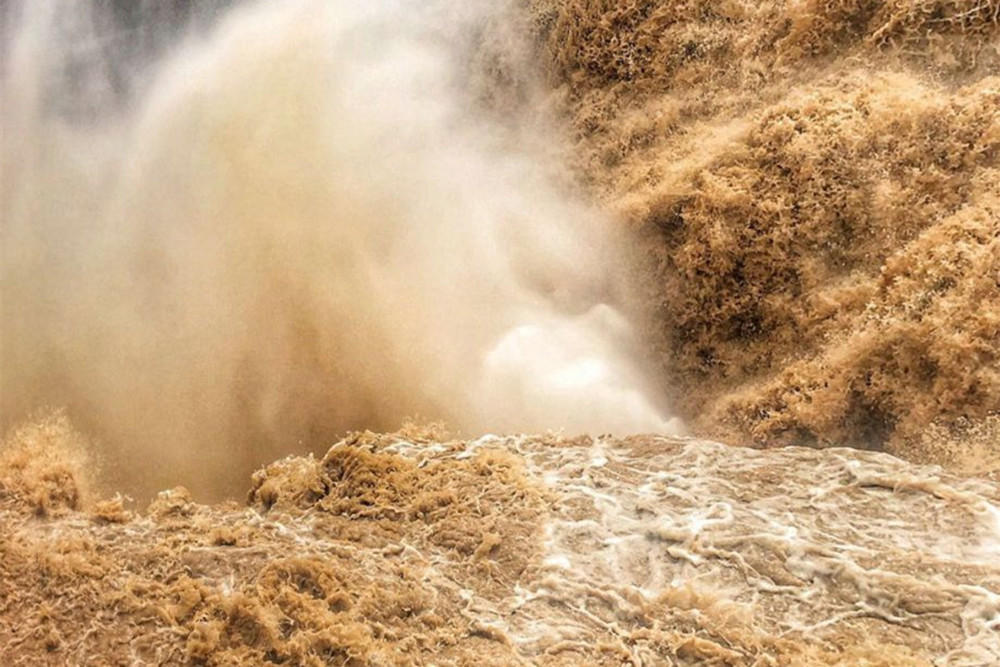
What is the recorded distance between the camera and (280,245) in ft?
28.2

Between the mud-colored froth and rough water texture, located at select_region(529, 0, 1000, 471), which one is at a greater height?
rough water texture, located at select_region(529, 0, 1000, 471)

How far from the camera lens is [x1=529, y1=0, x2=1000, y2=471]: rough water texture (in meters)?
6.13

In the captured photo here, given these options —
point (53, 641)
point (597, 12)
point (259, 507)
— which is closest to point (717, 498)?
point (259, 507)

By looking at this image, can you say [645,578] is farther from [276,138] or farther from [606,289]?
[276,138]

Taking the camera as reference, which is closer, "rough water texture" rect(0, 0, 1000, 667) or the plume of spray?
"rough water texture" rect(0, 0, 1000, 667)

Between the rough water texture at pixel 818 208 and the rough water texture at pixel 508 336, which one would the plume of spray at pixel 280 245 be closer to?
the rough water texture at pixel 508 336

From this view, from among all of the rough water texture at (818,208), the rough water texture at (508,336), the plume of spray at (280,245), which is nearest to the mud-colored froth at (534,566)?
the rough water texture at (508,336)

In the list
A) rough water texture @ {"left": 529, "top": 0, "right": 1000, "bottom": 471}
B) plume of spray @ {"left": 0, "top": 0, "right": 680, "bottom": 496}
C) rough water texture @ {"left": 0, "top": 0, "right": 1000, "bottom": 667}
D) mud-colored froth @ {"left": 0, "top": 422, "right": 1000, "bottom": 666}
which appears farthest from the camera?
plume of spray @ {"left": 0, "top": 0, "right": 680, "bottom": 496}

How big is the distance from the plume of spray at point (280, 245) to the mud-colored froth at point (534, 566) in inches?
60.5

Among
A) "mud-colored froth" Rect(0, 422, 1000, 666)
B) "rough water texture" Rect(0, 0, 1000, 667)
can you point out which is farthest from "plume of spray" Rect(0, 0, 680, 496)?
"mud-colored froth" Rect(0, 422, 1000, 666)

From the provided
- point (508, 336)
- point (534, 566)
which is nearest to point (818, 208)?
point (508, 336)

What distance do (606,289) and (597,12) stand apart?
2923mm

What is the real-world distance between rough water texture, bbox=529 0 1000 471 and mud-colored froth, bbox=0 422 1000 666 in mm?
773

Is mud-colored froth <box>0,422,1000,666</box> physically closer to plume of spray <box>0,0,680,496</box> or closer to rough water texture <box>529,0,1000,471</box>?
rough water texture <box>529,0,1000,471</box>
